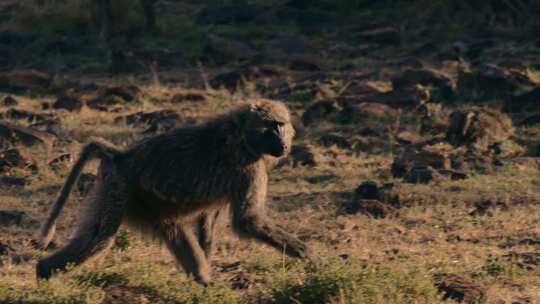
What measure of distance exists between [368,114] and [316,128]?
0.73m

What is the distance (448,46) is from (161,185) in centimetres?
1352

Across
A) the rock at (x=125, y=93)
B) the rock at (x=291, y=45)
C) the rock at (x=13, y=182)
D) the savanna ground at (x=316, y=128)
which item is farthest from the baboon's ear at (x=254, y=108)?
the rock at (x=291, y=45)

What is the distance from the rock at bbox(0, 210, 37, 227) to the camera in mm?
7914

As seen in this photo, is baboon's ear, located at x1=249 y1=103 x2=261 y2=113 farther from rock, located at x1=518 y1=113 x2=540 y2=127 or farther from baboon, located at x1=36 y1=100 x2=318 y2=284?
rock, located at x1=518 y1=113 x2=540 y2=127

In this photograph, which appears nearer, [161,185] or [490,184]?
[161,185]

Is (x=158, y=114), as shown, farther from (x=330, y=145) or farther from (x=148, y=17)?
(x=148, y=17)

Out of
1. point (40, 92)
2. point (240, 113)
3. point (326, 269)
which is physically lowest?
point (40, 92)

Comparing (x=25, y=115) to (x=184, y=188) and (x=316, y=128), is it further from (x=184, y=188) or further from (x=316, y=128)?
(x=184, y=188)

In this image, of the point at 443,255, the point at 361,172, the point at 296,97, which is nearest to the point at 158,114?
the point at 296,97

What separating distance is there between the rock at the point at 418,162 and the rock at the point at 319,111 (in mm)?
2489

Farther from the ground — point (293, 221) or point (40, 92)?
point (293, 221)

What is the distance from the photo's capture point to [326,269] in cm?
493

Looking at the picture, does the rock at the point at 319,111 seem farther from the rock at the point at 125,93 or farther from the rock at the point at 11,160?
the rock at the point at 11,160

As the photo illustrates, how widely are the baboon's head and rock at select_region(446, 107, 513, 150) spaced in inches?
210
